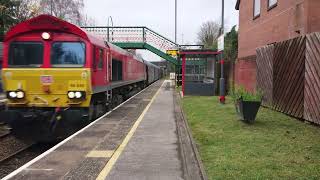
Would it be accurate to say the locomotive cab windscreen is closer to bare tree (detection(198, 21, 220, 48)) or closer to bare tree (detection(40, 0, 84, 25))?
bare tree (detection(40, 0, 84, 25))

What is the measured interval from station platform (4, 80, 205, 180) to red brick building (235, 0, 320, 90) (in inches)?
229

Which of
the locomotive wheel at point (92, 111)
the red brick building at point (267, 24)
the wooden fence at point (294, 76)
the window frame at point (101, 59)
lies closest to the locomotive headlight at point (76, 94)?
the locomotive wheel at point (92, 111)

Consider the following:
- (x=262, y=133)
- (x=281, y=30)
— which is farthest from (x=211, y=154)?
(x=281, y=30)

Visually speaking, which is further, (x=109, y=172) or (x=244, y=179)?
(x=109, y=172)

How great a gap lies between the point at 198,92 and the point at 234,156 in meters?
18.8

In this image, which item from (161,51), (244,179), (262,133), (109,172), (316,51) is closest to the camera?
(244,179)

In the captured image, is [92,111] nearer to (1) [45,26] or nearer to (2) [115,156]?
(1) [45,26]

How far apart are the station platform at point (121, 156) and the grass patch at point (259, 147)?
0.38 m

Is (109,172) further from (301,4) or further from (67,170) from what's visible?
(301,4)

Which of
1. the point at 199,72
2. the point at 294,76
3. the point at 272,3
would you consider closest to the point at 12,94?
the point at 294,76

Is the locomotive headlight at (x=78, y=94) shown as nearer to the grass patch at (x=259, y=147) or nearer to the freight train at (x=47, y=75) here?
the freight train at (x=47, y=75)

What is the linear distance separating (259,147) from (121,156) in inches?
110

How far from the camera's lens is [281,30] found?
18.4 meters

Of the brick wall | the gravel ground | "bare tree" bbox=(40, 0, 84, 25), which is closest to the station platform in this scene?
the gravel ground
